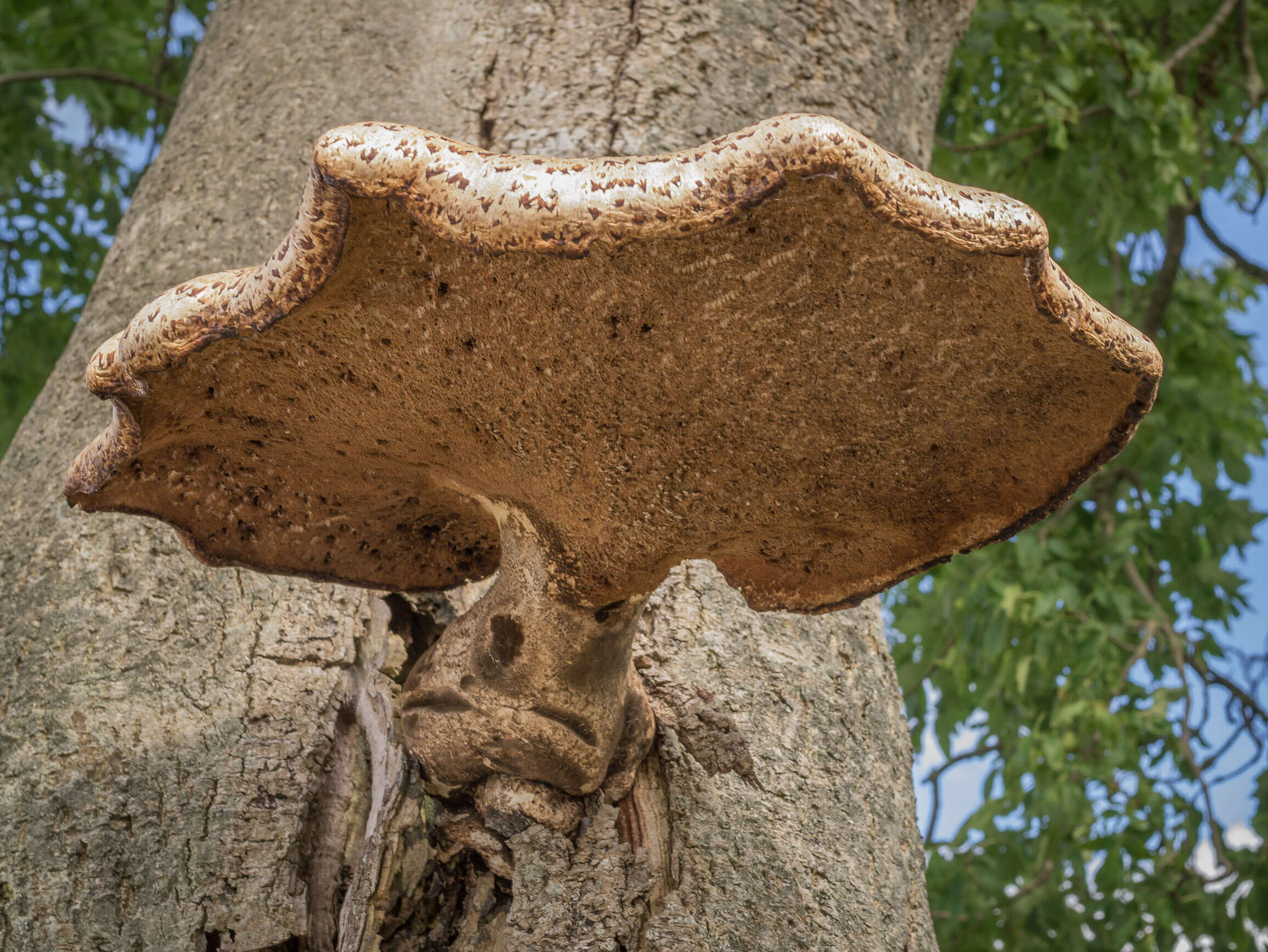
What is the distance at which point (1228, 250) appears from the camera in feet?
17.4

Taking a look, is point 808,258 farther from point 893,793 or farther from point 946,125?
point 946,125

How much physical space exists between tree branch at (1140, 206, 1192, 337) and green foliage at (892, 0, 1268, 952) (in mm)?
11

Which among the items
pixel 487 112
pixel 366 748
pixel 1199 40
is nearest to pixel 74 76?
pixel 487 112

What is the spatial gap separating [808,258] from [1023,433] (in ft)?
1.35

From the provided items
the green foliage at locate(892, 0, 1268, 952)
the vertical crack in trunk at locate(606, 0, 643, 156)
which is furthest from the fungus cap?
the green foliage at locate(892, 0, 1268, 952)

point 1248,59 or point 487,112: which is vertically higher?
point 1248,59

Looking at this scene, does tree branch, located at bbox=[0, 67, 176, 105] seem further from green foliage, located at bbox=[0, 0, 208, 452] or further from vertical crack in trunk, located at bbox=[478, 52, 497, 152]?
vertical crack in trunk, located at bbox=[478, 52, 497, 152]

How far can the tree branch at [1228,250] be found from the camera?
524 centimetres

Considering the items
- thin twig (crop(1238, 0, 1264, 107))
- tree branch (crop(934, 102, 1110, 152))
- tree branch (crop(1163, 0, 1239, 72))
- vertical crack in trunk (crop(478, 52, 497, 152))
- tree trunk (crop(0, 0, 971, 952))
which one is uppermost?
thin twig (crop(1238, 0, 1264, 107))

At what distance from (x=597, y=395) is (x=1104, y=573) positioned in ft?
13.5

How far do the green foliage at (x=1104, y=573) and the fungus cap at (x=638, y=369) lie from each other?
2943 mm

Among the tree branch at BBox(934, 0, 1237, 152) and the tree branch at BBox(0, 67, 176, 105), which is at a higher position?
the tree branch at BBox(934, 0, 1237, 152)

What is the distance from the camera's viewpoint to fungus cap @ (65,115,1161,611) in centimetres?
96

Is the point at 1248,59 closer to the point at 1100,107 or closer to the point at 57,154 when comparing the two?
the point at 1100,107
